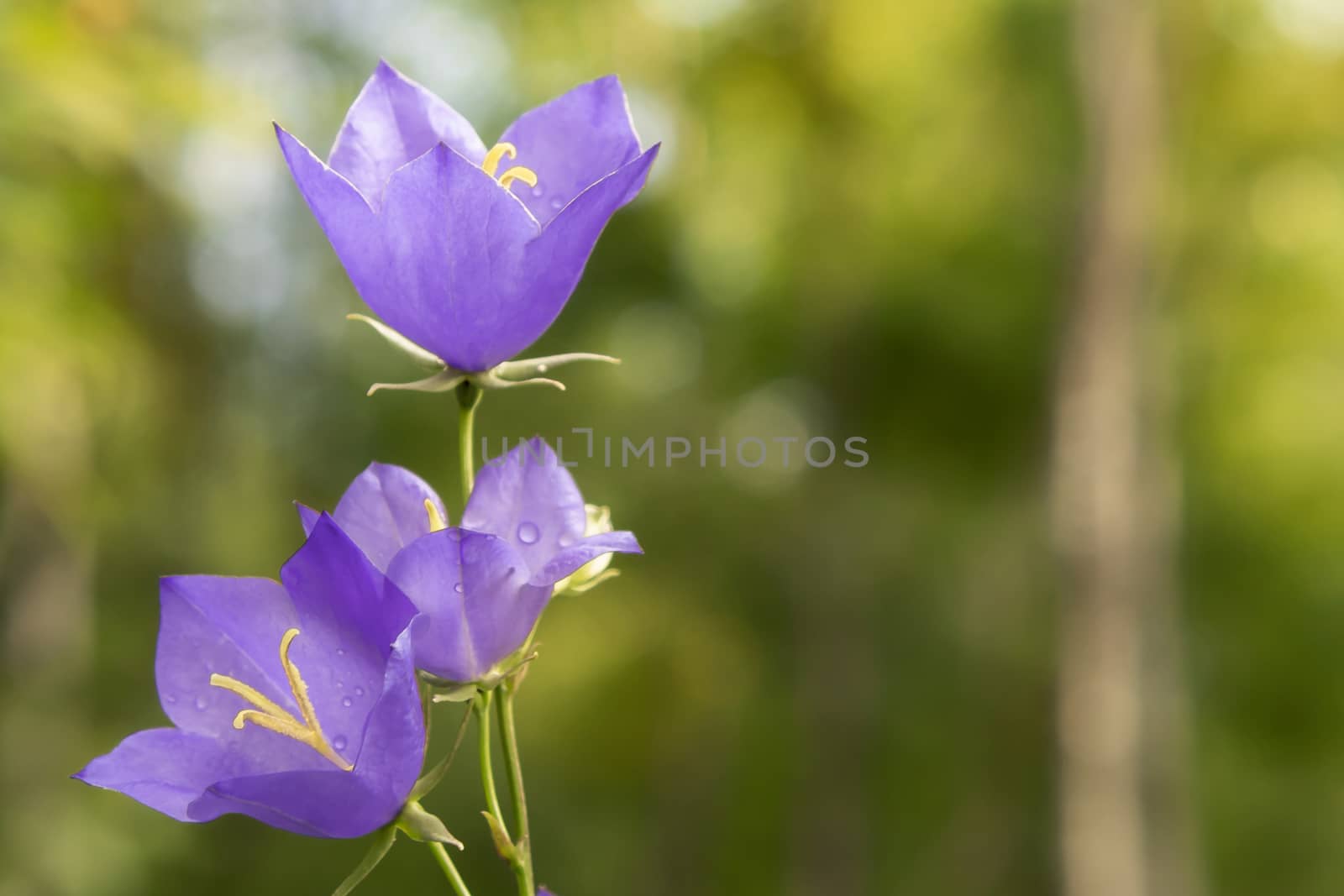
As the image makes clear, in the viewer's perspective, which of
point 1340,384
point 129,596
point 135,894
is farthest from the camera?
point 129,596

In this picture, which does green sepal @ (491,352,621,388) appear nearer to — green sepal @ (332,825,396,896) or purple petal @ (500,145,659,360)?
purple petal @ (500,145,659,360)

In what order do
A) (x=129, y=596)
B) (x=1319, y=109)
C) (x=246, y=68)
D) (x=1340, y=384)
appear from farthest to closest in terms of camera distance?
(x=129, y=596) < (x=1340, y=384) < (x=1319, y=109) < (x=246, y=68)

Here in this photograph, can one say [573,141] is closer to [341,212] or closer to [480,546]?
[341,212]

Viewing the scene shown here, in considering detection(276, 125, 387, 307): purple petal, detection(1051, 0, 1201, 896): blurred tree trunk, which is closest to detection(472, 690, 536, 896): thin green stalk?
detection(276, 125, 387, 307): purple petal

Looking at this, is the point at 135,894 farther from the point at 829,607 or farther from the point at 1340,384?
the point at 1340,384

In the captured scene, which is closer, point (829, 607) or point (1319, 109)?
point (1319, 109)

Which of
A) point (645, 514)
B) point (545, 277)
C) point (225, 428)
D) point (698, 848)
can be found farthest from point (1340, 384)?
point (545, 277)
